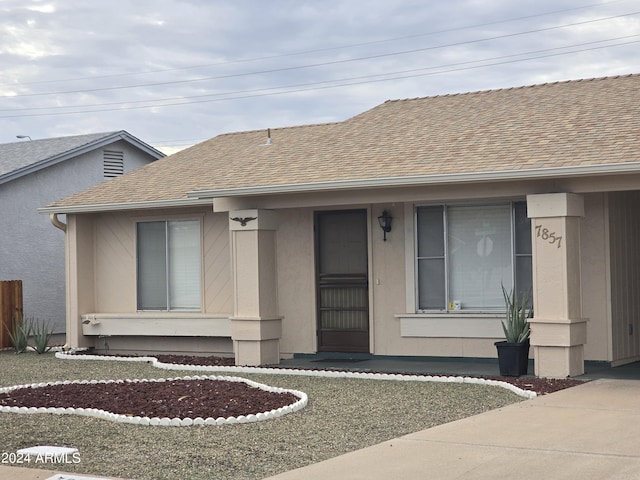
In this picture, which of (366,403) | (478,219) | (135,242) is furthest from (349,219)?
(366,403)

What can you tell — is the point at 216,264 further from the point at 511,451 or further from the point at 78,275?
the point at 511,451

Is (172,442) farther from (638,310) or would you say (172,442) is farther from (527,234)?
(638,310)

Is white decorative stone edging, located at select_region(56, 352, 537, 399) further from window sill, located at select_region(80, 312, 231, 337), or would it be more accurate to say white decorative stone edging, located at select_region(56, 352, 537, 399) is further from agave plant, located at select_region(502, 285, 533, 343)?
agave plant, located at select_region(502, 285, 533, 343)

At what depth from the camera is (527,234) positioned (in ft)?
49.2

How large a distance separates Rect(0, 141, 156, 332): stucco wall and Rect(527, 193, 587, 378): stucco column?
13522mm

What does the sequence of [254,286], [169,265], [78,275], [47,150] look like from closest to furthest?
[254,286]
[169,265]
[78,275]
[47,150]

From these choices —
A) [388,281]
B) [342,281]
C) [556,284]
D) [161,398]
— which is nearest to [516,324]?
[556,284]

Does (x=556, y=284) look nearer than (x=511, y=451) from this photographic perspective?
No

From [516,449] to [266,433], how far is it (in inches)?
92.6

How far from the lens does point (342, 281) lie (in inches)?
650

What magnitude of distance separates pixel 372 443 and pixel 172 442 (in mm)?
1732

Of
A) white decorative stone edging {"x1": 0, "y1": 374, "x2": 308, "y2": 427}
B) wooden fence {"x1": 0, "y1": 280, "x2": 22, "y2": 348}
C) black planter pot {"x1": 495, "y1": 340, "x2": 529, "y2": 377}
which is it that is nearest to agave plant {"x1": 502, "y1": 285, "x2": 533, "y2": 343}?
black planter pot {"x1": 495, "y1": 340, "x2": 529, "y2": 377}

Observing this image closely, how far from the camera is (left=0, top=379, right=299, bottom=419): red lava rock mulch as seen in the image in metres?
10.6

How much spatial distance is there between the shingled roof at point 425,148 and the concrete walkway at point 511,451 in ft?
12.1
